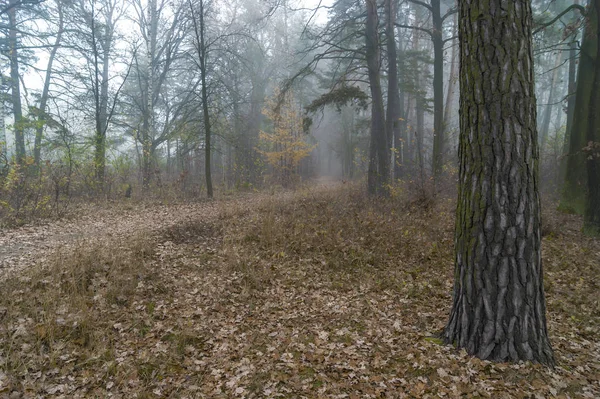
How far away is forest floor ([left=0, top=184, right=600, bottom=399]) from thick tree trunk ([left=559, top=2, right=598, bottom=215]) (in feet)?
6.26

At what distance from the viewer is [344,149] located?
2752 centimetres

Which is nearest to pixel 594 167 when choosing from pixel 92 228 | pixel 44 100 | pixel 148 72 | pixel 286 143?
pixel 92 228

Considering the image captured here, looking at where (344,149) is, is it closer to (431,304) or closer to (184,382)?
(431,304)

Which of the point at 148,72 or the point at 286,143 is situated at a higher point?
the point at 148,72

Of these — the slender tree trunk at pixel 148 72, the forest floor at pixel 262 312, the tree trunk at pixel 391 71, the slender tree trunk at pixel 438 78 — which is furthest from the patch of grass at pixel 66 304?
the slender tree trunk at pixel 148 72

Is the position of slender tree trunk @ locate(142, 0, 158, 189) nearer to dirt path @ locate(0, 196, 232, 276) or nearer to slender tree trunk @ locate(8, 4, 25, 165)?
slender tree trunk @ locate(8, 4, 25, 165)

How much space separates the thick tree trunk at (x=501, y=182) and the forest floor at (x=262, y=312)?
0.44m

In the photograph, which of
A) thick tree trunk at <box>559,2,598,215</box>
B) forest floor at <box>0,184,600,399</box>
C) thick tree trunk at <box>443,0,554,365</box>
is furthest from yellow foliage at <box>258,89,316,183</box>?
thick tree trunk at <box>443,0,554,365</box>

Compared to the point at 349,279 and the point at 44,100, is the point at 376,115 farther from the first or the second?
the point at 44,100

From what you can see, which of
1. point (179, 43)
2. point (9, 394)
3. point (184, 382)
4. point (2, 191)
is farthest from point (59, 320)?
point (179, 43)

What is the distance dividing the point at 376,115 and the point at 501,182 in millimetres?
8692

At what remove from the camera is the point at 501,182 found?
2955mm

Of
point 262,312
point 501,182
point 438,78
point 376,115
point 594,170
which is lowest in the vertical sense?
point 262,312

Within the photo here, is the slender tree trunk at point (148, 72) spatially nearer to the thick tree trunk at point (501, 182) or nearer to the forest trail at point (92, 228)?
the forest trail at point (92, 228)
